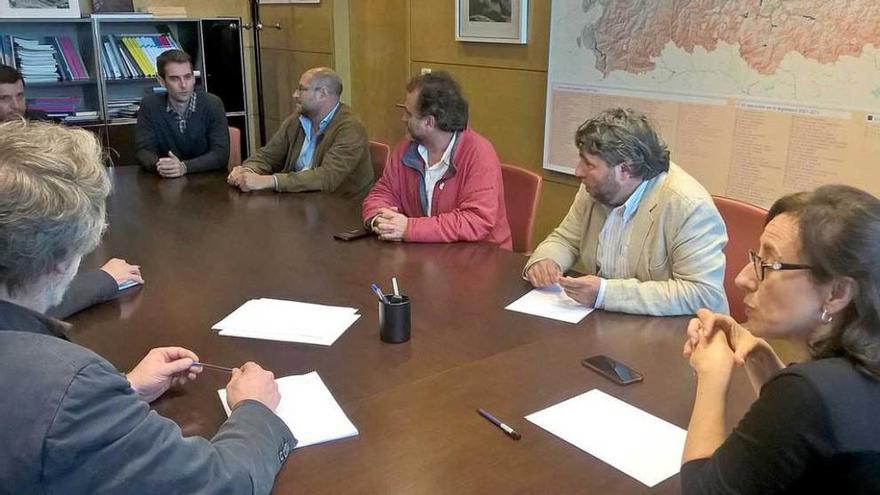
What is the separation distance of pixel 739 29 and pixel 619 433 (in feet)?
7.18

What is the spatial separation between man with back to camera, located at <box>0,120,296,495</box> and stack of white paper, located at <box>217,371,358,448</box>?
0.17 m

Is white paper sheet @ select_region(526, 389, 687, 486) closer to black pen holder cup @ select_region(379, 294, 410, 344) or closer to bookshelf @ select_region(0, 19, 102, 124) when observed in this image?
black pen holder cup @ select_region(379, 294, 410, 344)

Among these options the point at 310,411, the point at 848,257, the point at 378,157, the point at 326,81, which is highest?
the point at 326,81

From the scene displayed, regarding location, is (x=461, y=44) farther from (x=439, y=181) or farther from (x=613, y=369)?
(x=613, y=369)

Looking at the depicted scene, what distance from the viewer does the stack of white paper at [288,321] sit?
5.57ft

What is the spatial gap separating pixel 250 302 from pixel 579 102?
229 centimetres

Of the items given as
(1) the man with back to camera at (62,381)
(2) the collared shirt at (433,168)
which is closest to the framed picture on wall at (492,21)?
(2) the collared shirt at (433,168)

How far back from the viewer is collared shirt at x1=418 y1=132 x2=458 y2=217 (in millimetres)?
2756

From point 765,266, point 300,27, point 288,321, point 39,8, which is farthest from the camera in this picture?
point 300,27

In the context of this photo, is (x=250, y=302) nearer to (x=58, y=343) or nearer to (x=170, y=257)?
(x=170, y=257)

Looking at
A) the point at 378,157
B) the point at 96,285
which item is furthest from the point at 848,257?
the point at 378,157

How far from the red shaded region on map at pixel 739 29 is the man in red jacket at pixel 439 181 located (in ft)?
3.44

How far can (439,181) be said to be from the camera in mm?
2760

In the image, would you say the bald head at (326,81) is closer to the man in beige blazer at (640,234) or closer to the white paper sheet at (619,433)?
the man in beige blazer at (640,234)
